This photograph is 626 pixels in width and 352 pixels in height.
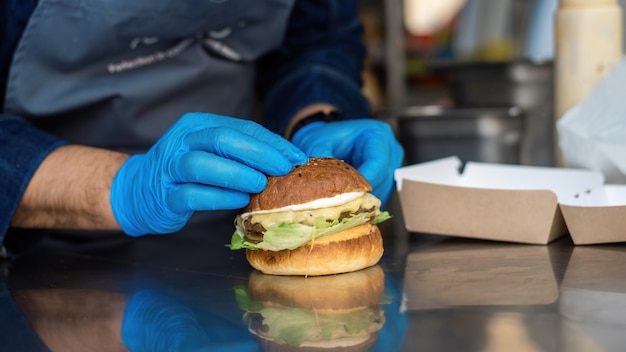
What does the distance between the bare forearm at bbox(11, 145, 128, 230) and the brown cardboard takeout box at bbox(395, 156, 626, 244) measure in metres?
0.56

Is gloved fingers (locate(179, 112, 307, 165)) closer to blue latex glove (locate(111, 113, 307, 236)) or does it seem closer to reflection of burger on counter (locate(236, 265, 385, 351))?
blue latex glove (locate(111, 113, 307, 236))

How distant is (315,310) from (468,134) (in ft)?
3.36

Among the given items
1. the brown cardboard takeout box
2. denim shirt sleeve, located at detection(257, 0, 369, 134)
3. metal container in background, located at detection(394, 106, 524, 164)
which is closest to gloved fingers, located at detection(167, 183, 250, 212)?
the brown cardboard takeout box

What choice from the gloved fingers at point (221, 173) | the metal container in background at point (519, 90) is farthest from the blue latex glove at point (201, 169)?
the metal container in background at point (519, 90)

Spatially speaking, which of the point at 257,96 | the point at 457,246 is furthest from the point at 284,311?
the point at 257,96

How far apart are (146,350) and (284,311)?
206 millimetres

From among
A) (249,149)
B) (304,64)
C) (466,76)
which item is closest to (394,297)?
(249,149)

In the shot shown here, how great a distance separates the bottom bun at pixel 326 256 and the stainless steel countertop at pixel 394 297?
33 millimetres

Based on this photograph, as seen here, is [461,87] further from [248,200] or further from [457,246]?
[248,200]

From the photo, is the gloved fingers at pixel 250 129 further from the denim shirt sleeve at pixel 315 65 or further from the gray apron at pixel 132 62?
the denim shirt sleeve at pixel 315 65

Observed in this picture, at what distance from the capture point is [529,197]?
4.36 feet

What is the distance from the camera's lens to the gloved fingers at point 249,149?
1.20 meters

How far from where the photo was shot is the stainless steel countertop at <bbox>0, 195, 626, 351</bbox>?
34.7 inches

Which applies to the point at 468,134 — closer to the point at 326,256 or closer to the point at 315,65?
the point at 315,65
